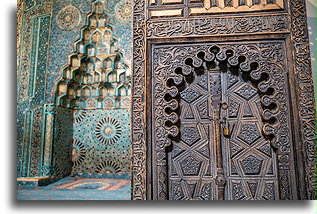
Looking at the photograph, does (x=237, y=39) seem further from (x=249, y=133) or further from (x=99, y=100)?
(x=99, y=100)

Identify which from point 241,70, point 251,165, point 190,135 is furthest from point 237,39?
point 251,165

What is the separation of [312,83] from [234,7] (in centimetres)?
100

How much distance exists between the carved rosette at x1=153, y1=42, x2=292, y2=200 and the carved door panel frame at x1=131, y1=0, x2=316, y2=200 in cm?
7

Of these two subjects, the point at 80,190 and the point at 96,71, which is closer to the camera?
the point at 80,190

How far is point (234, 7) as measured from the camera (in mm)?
2209

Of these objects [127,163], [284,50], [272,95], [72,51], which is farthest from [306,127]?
[72,51]

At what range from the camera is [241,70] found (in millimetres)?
2162

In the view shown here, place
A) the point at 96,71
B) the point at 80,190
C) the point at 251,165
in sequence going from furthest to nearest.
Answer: the point at 96,71
the point at 80,190
the point at 251,165

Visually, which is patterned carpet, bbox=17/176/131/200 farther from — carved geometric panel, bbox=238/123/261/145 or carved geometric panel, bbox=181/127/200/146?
carved geometric panel, bbox=238/123/261/145

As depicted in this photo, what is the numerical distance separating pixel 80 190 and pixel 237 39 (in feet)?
8.05

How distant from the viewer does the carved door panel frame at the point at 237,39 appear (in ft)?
6.44

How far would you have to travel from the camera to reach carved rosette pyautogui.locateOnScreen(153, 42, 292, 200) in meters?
2.03

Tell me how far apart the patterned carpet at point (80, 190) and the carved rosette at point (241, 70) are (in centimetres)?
83

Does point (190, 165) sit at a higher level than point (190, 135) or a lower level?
lower
